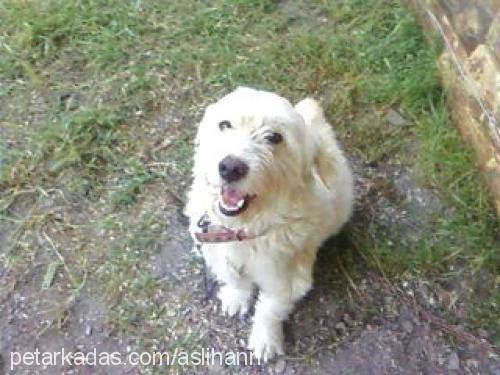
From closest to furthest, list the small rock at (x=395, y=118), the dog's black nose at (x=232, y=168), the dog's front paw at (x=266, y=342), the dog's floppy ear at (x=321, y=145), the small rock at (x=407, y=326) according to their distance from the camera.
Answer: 1. the dog's black nose at (x=232, y=168)
2. the dog's floppy ear at (x=321, y=145)
3. the dog's front paw at (x=266, y=342)
4. the small rock at (x=407, y=326)
5. the small rock at (x=395, y=118)

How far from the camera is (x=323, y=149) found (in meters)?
2.46

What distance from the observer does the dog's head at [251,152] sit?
2168mm

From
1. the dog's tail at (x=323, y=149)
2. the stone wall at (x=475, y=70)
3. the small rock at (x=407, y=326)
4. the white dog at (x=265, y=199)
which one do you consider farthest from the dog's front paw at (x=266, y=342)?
the stone wall at (x=475, y=70)

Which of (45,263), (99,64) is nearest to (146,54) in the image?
(99,64)

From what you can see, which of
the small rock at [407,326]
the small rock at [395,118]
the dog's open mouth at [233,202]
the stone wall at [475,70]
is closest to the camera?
the dog's open mouth at [233,202]

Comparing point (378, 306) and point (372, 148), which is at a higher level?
point (372, 148)

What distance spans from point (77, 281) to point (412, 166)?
1.53 meters

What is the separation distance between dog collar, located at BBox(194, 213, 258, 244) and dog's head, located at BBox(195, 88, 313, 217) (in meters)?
0.13

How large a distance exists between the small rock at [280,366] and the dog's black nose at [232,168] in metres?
0.98

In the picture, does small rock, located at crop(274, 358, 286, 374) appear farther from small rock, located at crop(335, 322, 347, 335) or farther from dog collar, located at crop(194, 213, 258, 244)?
dog collar, located at crop(194, 213, 258, 244)

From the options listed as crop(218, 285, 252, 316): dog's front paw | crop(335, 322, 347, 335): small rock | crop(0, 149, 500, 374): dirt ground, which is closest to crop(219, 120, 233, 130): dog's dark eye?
crop(218, 285, 252, 316): dog's front paw

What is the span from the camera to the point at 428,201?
3.21 meters

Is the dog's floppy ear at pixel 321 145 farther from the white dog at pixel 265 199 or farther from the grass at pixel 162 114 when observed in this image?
the grass at pixel 162 114

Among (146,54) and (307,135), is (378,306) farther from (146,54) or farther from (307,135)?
(146,54)
